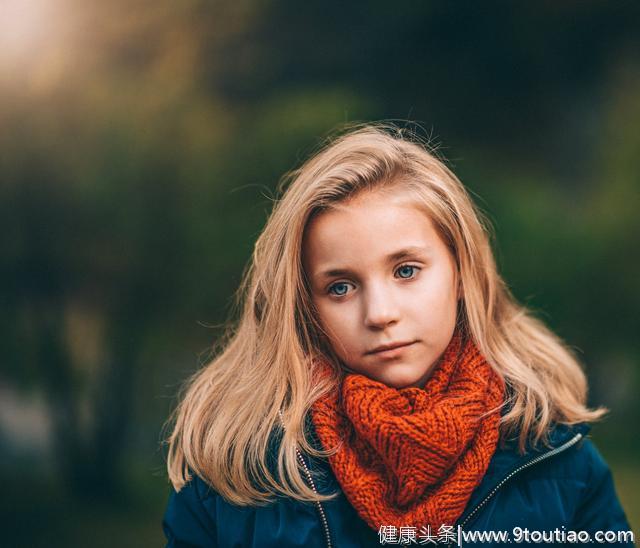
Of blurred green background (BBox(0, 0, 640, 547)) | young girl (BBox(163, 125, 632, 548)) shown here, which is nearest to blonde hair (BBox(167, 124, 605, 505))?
young girl (BBox(163, 125, 632, 548))

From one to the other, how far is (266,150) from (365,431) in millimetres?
1165

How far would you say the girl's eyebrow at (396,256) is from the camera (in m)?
1.11

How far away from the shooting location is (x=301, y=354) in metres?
1.23

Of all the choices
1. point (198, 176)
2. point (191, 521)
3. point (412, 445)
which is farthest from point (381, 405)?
point (198, 176)

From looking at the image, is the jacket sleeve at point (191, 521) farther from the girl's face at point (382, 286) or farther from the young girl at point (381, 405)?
the girl's face at point (382, 286)

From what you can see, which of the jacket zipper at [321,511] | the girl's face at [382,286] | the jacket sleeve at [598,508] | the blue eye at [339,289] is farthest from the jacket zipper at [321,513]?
the jacket sleeve at [598,508]

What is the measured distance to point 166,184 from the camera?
204 centimetres

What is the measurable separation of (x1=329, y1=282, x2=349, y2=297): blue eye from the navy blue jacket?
0.93ft

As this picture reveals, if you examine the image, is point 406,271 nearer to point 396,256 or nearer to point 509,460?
point 396,256

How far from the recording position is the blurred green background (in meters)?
2.02

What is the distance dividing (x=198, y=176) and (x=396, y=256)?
1084 mm

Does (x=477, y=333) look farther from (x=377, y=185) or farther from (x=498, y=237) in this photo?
(x=498, y=237)

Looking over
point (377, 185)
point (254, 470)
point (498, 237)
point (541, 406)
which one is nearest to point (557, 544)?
point (541, 406)

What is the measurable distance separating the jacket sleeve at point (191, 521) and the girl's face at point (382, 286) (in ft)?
1.18
